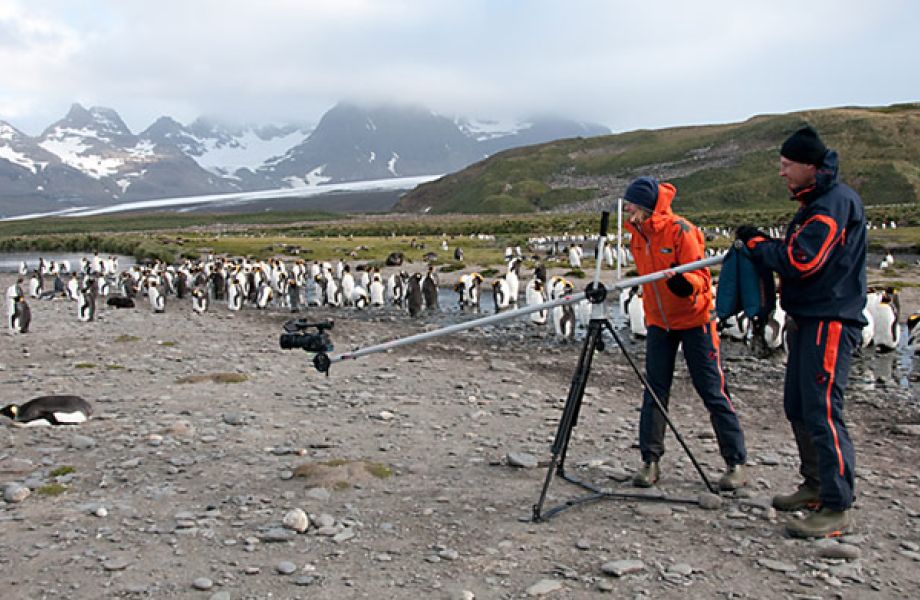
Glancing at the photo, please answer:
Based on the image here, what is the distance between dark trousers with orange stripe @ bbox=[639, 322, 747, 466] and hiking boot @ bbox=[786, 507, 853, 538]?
31.2 inches

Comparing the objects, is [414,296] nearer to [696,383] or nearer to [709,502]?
[696,383]

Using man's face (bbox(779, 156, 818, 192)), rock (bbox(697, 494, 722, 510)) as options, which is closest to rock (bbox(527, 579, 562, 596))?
rock (bbox(697, 494, 722, 510))

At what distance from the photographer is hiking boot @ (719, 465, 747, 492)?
497 centimetres

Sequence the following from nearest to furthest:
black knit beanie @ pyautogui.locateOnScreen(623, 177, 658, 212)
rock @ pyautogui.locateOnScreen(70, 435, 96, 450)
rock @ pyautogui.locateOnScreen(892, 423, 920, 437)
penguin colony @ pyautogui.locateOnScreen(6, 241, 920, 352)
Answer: black knit beanie @ pyautogui.locateOnScreen(623, 177, 658, 212) → rock @ pyautogui.locateOnScreen(70, 435, 96, 450) → rock @ pyautogui.locateOnScreen(892, 423, 920, 437) → penguin colony @ pyautogui.locateOnScreen(6, 241, 920, 352)

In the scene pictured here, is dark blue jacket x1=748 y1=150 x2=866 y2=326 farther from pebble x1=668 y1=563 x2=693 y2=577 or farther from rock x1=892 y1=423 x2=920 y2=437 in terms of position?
rock x1=892 y1=423 x2=920 y2=437

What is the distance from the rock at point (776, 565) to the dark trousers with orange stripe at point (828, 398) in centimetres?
47

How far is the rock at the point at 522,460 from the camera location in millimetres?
5727

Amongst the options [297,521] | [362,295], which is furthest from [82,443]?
[362,295]

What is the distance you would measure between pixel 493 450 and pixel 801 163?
3.25m

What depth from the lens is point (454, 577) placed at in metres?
3.98

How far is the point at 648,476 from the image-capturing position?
201 inches

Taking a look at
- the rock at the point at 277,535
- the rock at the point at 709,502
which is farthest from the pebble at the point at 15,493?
the rock at the point at 709,502

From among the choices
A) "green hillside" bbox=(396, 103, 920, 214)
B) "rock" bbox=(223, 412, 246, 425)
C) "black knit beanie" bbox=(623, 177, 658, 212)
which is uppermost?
"green hillside" bbox=(396, 103, 920, 214)

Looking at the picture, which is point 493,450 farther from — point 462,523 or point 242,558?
point 242,558
